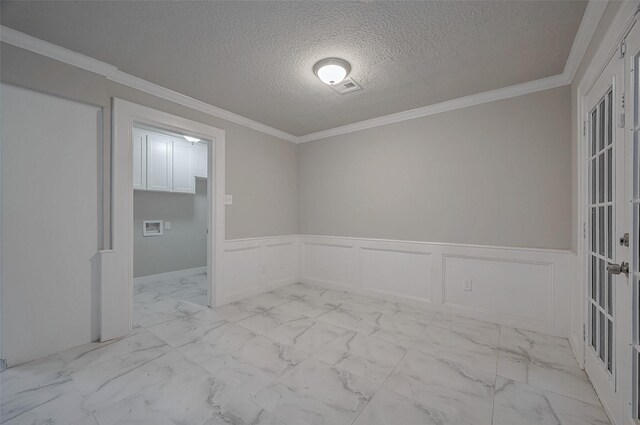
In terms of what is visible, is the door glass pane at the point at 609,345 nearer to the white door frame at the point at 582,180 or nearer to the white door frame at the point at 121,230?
the white door frame at the point at 582,180

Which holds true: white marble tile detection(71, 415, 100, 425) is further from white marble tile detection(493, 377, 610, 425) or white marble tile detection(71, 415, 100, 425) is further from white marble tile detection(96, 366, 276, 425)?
white marble tile detection(493, 377, 610, 425)

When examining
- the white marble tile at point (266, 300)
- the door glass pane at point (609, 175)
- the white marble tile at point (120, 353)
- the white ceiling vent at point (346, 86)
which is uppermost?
the white ceiling vent at point (346, 86)

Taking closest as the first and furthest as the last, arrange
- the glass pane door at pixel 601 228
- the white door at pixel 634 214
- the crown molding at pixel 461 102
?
the white door at pixel 634 214
the glass pane door at pixel 601 228
the crown molding at pixel 461 102

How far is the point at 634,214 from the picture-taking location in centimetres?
128

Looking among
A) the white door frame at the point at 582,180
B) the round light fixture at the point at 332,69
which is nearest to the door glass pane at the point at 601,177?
the white door frame at the point at 582,180

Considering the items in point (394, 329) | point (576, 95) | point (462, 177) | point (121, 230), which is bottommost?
point (394, 329)

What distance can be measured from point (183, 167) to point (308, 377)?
14.1ft

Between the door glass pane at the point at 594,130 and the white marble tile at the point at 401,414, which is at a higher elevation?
the door glass pane at the point at 594,130

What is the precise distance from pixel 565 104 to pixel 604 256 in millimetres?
1669

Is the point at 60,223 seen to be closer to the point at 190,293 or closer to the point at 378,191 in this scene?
the point at 190,293

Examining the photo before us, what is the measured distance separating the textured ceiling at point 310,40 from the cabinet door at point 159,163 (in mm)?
1987

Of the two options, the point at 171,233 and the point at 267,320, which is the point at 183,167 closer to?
the point at 171,233

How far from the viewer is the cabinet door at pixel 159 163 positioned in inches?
170

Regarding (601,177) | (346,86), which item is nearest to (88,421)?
(346,86)
